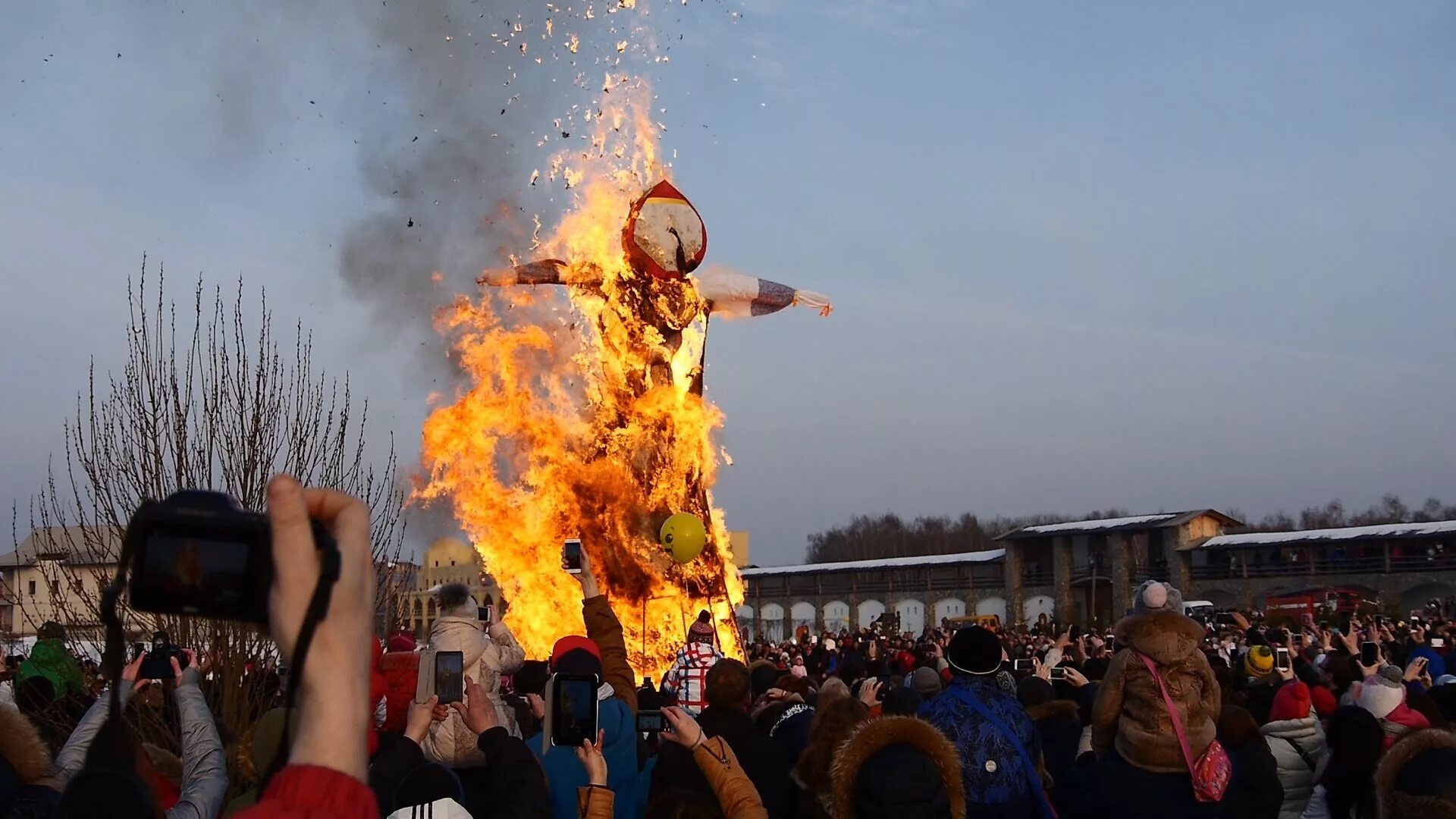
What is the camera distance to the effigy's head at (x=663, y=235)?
2077 cm

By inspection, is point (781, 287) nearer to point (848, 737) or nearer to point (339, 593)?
point (848, 737)

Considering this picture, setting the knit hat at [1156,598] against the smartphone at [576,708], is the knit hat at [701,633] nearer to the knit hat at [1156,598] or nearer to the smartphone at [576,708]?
the knit hat at [1156,598]

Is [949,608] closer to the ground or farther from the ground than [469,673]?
closer to the ground

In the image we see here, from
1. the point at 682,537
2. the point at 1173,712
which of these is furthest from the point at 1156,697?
the point at 682,537

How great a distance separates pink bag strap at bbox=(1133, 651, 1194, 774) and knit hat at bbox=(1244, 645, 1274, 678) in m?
4.98

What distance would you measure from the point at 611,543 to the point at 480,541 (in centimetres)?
212

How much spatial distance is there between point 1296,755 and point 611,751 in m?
3.90

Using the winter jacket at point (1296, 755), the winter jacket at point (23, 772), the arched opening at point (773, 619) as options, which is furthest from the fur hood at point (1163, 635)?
the arched opening at point (773, 619)

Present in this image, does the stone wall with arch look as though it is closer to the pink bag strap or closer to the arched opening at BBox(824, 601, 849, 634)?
the arched opening at BBox(824, 601, 849, 634)

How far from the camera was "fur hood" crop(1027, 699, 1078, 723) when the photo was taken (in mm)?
8148

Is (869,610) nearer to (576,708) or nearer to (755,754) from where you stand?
(755,754)

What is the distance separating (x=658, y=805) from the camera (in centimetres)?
476

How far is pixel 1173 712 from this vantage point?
580 centimetres

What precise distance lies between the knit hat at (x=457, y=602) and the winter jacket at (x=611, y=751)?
815mm
